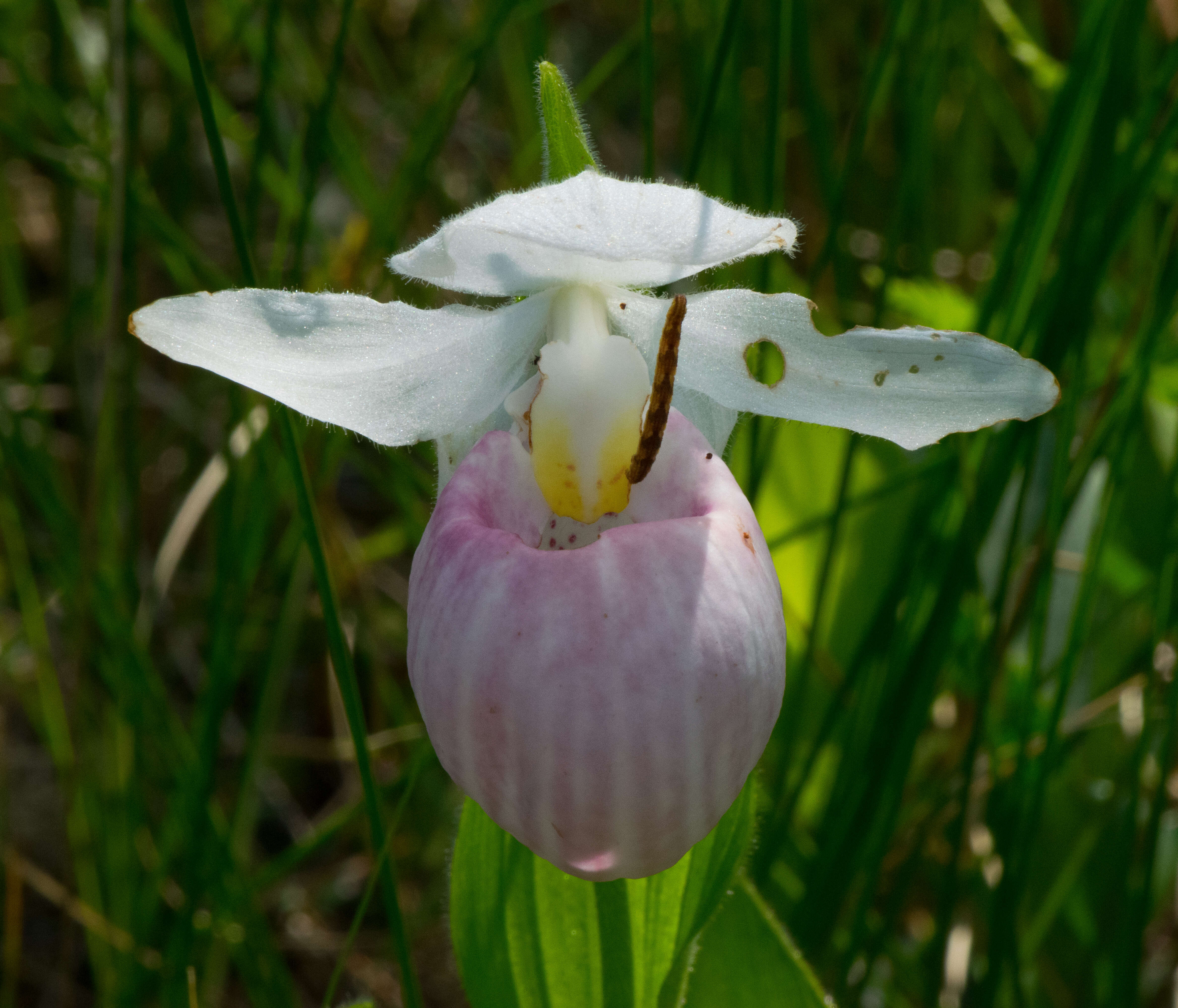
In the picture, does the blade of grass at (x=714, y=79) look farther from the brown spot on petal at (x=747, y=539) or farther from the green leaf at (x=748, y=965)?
the green leaf at (x=748, y=965)

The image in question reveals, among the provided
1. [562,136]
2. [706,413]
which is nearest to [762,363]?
[706,413]

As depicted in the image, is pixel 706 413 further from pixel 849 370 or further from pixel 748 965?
pixel 748 965

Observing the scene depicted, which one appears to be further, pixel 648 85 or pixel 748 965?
pixel 648 85

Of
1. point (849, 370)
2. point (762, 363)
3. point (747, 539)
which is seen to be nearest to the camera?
point (747, 539)

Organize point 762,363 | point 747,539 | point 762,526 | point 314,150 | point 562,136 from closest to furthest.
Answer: point 747,539
point 562,136
point 762,363
point 314,150
point 762,526

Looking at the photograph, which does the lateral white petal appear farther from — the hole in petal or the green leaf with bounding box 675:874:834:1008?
the green leaf with bounding box 675:874:834:1008

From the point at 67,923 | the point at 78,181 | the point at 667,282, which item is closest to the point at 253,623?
the point at 67,923

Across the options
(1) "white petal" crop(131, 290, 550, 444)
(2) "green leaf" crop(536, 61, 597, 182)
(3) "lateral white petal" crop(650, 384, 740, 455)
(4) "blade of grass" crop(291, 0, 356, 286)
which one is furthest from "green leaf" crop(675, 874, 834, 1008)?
(4) "blade of grass" crop(291, 0, 356, 286)
